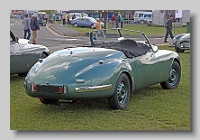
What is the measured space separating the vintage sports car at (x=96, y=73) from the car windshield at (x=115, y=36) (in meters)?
0.05

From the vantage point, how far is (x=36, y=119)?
6855mm

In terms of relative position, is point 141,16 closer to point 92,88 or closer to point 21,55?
point 21,55

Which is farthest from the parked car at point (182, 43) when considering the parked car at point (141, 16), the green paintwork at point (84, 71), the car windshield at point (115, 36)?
the green paintwork at point (84, 71)

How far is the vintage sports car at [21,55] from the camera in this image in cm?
998

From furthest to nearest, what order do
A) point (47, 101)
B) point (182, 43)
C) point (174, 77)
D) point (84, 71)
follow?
point (182, 43)
point (174, 77)
point (47, 101)
point (84, 71)

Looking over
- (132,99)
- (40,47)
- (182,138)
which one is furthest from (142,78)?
(40,47)

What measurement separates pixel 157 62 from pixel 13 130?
3432 mm

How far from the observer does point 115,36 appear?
28.8 feet

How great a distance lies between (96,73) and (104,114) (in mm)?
674

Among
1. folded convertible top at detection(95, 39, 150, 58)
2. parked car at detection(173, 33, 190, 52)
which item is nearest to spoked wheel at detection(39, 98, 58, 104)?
folded convertible top at detection(95, 39, 150, 58)

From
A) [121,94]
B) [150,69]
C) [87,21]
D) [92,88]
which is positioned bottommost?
[121,94]

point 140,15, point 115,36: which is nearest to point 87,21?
point 140,15

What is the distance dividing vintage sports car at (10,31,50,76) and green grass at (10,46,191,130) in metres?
1.46

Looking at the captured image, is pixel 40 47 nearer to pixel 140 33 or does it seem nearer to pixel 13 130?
pixel 140 33
